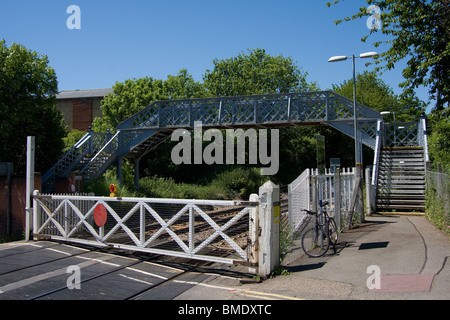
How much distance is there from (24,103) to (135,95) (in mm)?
13155

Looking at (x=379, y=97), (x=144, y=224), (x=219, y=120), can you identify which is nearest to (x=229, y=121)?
(x=219, y=120)

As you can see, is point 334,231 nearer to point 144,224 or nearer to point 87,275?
point 144,224

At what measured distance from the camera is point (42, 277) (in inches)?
297

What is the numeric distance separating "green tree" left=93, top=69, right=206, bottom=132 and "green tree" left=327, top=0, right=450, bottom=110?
62.9 feet

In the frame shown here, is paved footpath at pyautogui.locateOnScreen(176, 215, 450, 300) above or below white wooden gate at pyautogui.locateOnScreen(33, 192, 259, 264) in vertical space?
below

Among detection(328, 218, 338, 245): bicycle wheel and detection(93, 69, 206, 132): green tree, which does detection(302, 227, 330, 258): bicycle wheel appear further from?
detection(93, 69, 206, 132): green tree

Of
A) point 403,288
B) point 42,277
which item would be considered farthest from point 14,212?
point 403,288

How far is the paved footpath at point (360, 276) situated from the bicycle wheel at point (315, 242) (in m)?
0.16

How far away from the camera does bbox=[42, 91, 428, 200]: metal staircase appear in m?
20.4

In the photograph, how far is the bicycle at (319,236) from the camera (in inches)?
347

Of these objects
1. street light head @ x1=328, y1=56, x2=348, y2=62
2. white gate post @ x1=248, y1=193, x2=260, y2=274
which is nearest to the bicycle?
white gate post @ x1=248, y1=193, x2=260, y2=274

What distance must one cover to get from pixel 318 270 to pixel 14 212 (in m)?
10.5

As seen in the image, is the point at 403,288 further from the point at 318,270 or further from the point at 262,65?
the point at 262,65

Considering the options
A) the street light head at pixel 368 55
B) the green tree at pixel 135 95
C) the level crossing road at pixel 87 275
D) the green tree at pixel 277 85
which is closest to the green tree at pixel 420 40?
the street light head at pixel 368 55
